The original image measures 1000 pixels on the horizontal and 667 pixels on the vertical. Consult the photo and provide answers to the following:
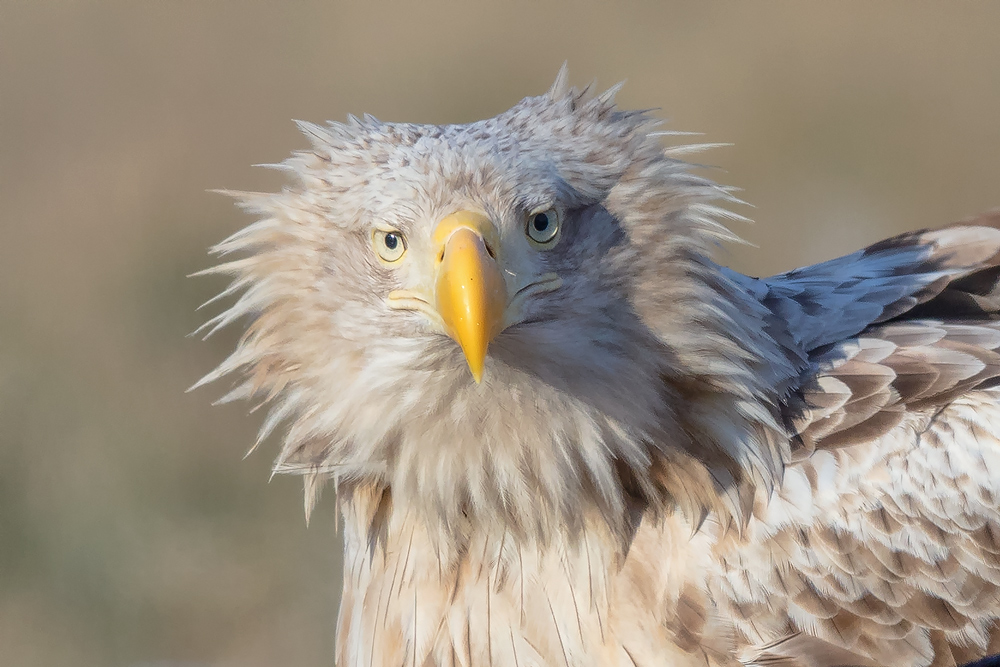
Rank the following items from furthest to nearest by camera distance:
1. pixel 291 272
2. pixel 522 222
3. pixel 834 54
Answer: pixel 834 54 < pixel 291 272 < pixel 522 222

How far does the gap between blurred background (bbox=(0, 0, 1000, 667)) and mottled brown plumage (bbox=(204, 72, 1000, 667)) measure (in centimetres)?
402

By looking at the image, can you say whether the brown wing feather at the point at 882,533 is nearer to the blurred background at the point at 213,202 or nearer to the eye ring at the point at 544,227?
the eye ring at the point at 544,227

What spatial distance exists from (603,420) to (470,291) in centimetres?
58

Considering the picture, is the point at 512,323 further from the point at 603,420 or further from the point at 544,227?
the point at 603,420

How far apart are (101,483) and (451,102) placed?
487 cm

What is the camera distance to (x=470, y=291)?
2113mm

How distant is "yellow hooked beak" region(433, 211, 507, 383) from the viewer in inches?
83.3

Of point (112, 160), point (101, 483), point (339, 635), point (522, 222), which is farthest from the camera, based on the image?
point (112, 160)

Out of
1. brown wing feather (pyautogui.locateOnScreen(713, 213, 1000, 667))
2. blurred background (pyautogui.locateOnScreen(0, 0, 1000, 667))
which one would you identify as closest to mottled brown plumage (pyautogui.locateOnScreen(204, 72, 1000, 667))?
brown wing feather (pyautogui.locateOnScreen(713, 213, 1000, 667))

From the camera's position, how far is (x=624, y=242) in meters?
2.54

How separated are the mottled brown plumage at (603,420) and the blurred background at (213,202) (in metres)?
4.02

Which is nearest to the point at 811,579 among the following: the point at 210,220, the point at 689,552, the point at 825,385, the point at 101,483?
the point at 689,552

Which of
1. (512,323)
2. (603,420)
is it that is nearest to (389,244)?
(512,323)

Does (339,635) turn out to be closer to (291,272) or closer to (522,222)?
(291,272)
